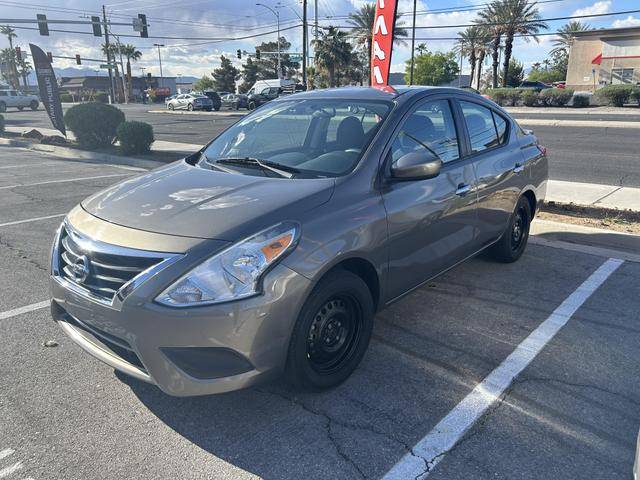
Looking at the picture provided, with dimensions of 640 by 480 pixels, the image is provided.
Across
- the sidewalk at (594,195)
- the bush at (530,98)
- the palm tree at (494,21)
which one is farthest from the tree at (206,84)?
the sidewalk at (594,195)

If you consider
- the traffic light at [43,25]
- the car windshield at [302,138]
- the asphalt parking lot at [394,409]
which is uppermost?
the traffic light at [43,25]

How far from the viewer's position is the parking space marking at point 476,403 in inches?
97.5

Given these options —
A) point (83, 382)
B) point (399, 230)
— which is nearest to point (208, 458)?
point (83, 382)

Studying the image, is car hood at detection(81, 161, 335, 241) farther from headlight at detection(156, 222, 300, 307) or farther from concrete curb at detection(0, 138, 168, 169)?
concrete curb at detection(0, 138, 168, 169)

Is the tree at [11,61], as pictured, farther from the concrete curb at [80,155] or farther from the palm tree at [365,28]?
the concrete curb at [80,155]

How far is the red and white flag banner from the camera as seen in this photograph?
422 inches

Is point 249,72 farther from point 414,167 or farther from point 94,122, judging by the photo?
point 414,167

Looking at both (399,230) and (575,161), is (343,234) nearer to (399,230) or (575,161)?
(399,230)

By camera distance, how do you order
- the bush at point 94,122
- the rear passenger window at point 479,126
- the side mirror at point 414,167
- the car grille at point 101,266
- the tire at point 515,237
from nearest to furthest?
1. the car grille at point 101,266
2. the side mirror at point 414,167
3. the rear passenger window at point 479,126
4. the tire at point 515,237
5. the bush at point 94,122

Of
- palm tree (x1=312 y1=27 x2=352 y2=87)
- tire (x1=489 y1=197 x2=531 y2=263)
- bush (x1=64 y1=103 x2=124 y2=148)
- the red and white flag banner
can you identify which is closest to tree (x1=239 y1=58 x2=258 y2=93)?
palm tree (x1=312 y1=27 x2=352 y2=87)

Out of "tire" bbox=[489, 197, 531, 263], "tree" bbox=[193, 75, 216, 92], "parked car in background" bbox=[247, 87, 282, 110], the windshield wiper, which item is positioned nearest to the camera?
the windshield wiper

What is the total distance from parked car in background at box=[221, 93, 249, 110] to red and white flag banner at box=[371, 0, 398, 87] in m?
36.4

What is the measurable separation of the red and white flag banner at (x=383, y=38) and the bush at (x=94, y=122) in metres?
8.53

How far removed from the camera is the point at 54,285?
2932 mm
